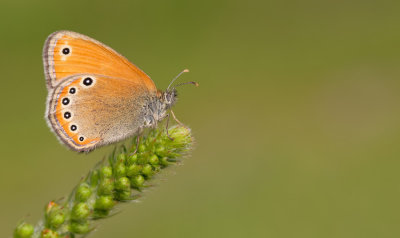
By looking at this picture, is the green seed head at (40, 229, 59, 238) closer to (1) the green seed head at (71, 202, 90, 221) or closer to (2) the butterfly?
(1) the green seed head at (71, 202, 90, 221)

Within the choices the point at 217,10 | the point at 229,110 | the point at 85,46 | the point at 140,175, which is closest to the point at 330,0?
the point at 217,10

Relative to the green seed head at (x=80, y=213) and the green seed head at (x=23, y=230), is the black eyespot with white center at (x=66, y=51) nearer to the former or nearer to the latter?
the green seed head at (x=80, y=213)

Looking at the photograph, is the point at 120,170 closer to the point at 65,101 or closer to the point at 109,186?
the point at 109,186

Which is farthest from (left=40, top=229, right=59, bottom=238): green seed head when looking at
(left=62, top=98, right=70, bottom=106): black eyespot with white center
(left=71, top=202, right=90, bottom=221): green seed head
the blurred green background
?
the blurred green background

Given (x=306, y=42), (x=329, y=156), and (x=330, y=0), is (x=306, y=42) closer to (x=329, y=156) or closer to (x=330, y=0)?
(x=330, y=0)

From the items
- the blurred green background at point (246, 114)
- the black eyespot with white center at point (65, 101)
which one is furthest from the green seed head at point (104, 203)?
the blurred green background at point (246, 114)

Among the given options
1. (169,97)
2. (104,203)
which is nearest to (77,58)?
(169,97)
